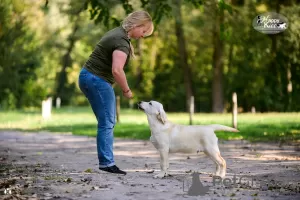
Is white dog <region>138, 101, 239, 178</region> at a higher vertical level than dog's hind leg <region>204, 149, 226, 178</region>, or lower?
higher

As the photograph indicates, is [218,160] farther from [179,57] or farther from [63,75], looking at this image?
[63,75]

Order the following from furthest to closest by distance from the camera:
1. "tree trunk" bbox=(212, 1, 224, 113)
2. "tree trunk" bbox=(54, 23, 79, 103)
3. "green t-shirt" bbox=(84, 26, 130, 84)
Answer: "tree trunk" bbox=(54, 23, 79, 103) → "tree trunk" bbox=(212, 1, 224, 113) → "green t-shirt" bbox=(84, 26, 130, 84)

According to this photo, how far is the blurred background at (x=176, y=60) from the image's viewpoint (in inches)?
1217

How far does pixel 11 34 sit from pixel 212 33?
1311 cm

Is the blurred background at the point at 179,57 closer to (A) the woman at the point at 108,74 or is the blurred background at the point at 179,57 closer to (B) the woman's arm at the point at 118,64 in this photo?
(A) the woman at the point at 108,74

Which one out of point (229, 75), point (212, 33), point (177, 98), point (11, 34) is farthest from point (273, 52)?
point (11, 34)

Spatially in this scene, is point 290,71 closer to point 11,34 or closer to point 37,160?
point 11,34

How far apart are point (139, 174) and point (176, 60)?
39607 millimetres

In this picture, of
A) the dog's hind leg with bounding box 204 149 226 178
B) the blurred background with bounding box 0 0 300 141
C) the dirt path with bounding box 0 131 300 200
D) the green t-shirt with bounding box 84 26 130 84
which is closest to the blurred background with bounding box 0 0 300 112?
the blurred background with bounding box 0 0 300 141

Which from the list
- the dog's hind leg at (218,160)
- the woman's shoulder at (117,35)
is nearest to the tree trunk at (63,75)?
the woman's shoulder at (117,35)

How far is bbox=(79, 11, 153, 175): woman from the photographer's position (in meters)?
7.52

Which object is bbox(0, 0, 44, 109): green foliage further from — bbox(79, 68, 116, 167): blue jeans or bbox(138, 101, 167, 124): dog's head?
bbox(138, 101, 167, 124): dog's head

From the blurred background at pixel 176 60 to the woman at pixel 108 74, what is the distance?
12.7 metres

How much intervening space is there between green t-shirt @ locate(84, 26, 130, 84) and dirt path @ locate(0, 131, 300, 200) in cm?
144
